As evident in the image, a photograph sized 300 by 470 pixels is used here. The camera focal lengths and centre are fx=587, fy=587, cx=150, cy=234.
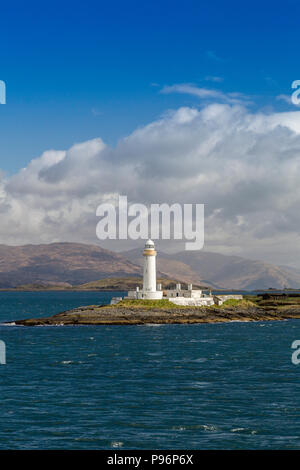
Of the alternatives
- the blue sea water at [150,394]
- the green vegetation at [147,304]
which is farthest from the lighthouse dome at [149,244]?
the blue sea water at [150,394]

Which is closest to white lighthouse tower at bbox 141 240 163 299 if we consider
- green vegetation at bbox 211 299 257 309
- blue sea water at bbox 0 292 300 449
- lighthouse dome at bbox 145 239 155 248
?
lighthouse dome at bbox 145 239 155 248

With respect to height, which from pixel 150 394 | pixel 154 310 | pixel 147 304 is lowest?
pixel 150 394

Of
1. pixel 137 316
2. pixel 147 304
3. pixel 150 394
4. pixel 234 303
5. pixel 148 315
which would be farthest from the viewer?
pixel 234 303

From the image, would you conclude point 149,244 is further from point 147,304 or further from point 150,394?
point 150,394

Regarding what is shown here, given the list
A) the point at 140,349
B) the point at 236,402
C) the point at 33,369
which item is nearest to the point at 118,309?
the point at 140,349

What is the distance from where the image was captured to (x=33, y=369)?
6206cm

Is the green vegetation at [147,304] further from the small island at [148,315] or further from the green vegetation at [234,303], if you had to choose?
the green vegetation at [234,303]

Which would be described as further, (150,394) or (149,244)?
(149,244)

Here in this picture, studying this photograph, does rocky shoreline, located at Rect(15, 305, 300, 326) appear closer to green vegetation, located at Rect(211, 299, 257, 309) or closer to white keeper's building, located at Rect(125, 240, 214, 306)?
white keeper's building, located at Rect(125, 240, 214, 306)

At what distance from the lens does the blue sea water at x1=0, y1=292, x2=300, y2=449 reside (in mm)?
35375

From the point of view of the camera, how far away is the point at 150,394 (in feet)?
156

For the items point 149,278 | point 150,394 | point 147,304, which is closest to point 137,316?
point 147,304

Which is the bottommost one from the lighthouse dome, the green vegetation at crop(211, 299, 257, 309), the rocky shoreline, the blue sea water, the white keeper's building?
the blue sea water
